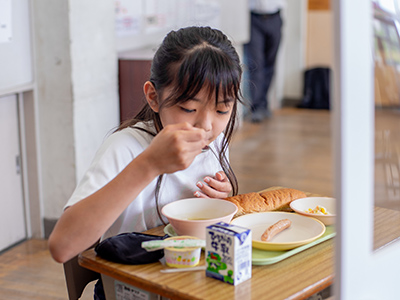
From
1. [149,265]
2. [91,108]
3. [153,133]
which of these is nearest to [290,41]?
[91,108]

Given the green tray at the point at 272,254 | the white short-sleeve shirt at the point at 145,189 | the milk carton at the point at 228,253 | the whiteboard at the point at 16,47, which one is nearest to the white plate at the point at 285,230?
the green tray at the point at 272,254

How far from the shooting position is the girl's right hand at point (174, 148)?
108 cm

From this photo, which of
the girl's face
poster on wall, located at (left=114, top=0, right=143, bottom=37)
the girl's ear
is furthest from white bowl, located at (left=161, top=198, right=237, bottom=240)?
poster on wall, located at (left=114, top=0, right=143, bottom=37)

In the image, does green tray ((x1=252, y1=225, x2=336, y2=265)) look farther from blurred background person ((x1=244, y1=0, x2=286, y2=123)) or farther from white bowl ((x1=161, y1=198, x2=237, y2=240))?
blurred background person ((x1=244, y1=0, x2=286, y2=123))

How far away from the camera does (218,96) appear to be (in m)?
1.31

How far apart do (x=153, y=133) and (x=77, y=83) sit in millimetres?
1444

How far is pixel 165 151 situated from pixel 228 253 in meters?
0.22

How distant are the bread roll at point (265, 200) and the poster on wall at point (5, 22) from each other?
160 cm

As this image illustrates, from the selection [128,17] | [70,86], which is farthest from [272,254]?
[128,17]

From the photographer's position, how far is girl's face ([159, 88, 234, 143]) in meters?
1.29

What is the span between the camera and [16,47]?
8.77 feet

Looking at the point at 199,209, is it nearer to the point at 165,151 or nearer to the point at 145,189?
the point at 145,189

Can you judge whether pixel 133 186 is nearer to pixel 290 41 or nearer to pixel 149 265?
pixel 149 265

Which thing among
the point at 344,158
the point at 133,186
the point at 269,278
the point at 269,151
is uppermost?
the point at 344,158
